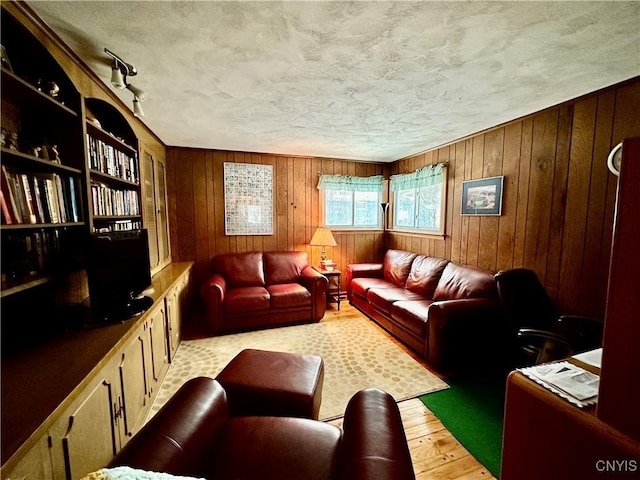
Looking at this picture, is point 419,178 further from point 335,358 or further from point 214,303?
point 214,303

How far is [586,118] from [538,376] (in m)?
2.21

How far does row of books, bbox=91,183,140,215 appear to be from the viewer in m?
1.72

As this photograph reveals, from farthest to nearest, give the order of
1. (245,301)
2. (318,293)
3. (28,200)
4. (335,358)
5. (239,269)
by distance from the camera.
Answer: (239,269) < (318,293) < (245,301) < (335,358) < (28,200)

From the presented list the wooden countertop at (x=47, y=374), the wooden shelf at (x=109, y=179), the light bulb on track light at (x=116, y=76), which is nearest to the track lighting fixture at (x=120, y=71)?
the light bulb on track light at (x=116, y=76)

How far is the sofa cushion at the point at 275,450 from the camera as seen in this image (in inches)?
38.9

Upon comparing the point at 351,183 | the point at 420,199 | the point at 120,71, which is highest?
the point at 120,71

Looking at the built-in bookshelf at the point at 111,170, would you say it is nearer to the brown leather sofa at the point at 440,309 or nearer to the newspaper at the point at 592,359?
the newspaper at the point at 592,359

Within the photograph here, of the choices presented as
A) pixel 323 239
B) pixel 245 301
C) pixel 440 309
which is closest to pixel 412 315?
pixel 440 309

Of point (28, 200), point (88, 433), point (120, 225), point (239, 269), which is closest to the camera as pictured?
point (88, 433)

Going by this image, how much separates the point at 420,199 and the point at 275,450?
3680 millimetres

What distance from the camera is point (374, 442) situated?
35.7 inches

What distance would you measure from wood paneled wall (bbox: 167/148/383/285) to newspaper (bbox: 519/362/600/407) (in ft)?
11.4

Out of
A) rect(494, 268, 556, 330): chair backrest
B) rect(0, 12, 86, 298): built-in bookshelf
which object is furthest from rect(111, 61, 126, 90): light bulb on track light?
rect(494, 268, 556, 330): chair backrest

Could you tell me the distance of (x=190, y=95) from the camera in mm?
2094
